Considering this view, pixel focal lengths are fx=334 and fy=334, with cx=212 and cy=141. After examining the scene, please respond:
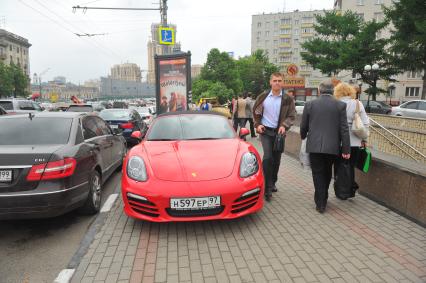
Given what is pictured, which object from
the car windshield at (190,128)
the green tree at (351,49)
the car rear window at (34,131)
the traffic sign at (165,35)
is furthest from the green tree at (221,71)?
the car rear window at (34,131)

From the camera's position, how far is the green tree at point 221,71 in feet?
201

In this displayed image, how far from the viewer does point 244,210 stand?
13.2ft

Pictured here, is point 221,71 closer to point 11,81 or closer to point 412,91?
point 412,91

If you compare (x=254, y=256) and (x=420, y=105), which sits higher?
(x=420, y=105)

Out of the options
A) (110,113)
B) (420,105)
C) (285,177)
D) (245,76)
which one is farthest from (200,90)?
(285,177)

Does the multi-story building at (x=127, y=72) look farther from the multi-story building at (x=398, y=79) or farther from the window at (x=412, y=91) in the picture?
the window at (x=412, y=91)

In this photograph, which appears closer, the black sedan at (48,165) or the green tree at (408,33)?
the black sedan at (48,165)

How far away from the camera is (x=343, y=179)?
15.6ft

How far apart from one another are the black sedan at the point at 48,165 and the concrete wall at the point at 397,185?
4.11 meters

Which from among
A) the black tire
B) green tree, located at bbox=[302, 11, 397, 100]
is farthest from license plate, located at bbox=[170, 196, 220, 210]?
green tree, located at bbox=[302, 11, 397, 100]

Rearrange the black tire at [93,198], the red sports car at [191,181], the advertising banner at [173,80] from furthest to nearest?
the advertising banner at [173,80] < the black tire at [93,198] < the red sports car at [191,181]

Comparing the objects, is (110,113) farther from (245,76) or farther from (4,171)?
(245,76)

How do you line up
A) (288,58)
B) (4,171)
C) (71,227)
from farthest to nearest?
(288,58) → (71,227) → (4,171)

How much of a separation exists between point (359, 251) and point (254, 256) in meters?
1.10
